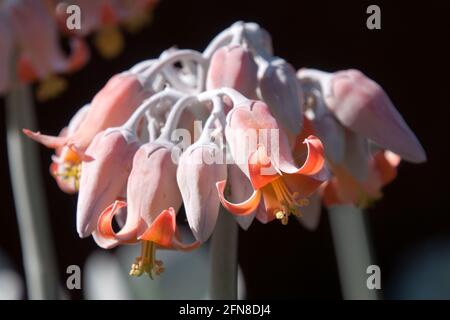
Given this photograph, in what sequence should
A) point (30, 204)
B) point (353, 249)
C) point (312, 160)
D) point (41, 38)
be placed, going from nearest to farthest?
point (312, 160) → point (30, 204) → point (41, 38) → point (353, 249)

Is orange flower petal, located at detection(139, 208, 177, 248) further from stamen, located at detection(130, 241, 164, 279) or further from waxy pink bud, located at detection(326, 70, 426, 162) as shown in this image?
waxy pink bud, located at detection(326, 70, 426, 162)

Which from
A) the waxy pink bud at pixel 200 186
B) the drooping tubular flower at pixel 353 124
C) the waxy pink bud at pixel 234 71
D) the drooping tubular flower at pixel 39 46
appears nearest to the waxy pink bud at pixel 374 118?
the drooping tubular flower at pixel 353 124

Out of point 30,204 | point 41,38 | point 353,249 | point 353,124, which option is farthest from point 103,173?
point 353,249

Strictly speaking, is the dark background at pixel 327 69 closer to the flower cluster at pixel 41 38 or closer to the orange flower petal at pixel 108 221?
the flower cluster at pixel 41 38

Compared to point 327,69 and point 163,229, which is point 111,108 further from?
point 327,69

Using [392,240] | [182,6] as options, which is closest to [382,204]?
[392,240]

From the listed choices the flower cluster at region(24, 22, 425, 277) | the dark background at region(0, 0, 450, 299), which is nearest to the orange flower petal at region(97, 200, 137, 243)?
the flower cluster at region(24, 22, 425, 277)

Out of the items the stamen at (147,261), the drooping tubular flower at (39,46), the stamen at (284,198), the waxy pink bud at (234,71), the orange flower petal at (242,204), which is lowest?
the stamen at (147,261)

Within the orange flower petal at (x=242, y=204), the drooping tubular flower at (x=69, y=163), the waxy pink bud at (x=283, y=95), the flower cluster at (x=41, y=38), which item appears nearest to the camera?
the orange flower petal at (x=242, y=204)
